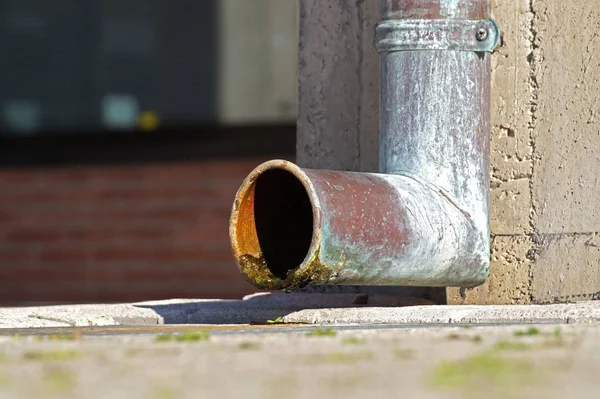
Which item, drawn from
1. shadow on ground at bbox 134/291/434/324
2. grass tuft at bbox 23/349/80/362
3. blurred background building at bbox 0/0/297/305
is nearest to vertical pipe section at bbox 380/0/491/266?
shadow on ground at bbox 134/291/434/324

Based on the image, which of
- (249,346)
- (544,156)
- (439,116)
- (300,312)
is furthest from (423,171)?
(249,346)

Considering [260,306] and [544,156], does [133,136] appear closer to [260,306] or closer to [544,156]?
[260,306]

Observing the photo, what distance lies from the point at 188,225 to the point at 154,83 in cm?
94

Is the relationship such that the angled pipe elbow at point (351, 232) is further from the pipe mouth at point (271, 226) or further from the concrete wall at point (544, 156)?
the concrete wall at point (544, 156)

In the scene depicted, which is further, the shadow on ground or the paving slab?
the shadow on ground

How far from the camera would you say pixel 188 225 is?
8.66m

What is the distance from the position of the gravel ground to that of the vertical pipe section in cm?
100

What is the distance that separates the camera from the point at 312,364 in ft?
8.18

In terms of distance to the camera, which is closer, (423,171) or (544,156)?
(423,171)

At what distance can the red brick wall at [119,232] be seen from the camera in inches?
339

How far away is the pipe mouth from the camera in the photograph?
408cm

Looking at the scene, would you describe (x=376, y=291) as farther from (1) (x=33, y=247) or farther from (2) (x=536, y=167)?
(1) (x=33, y=247)

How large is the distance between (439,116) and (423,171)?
0.18m

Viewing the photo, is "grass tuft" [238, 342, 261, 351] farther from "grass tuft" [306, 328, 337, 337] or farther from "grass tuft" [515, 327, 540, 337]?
"grass tuft" [515, 327, 540, 337]
